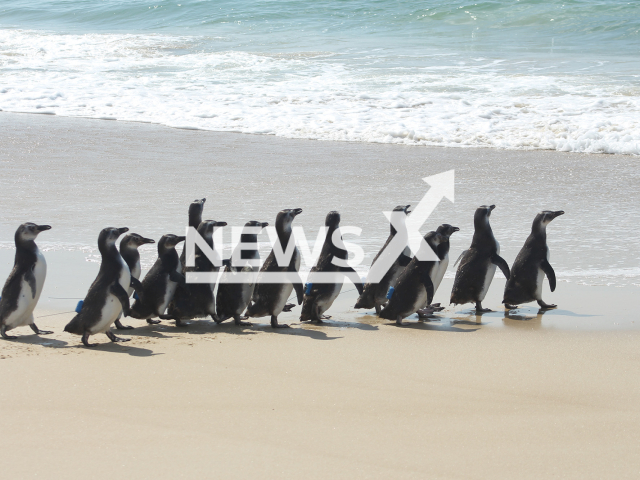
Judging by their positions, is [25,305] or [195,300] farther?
[195,300]

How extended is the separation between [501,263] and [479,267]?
0.15 m

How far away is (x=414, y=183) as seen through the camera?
905 cm

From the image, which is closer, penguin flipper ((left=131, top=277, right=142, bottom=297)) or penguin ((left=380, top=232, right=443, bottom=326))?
penguin flipper ((left=131, top=277, right=142, bottom=297))

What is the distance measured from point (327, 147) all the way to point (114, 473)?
9013mm

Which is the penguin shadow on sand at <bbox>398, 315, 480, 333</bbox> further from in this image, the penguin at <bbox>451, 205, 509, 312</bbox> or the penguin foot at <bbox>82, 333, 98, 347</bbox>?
the penguin foot at <bbox>82, 333, 98, 347</bbox>

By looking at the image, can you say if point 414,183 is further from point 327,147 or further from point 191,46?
point 191,46

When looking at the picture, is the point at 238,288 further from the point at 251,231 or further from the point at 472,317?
the point at 472,317

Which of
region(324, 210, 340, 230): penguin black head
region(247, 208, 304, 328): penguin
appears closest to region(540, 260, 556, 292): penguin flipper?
region(324, 210, 340, 230): penguin black head

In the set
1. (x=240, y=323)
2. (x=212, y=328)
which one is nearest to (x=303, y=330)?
(x=240, y=323)

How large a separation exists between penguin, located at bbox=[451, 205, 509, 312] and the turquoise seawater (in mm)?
6307

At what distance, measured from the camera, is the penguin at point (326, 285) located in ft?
16.9

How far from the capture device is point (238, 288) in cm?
516

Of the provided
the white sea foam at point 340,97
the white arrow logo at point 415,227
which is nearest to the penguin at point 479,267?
the white arrow logo at point 415,227

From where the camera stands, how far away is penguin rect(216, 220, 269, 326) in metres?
5.16
